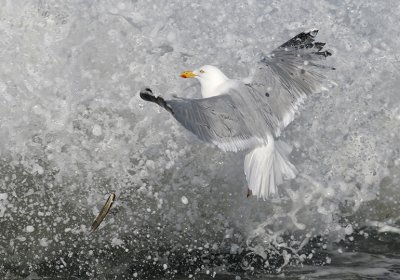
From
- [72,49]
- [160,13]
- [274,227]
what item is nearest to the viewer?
[274,227]

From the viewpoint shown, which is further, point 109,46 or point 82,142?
point 109,46

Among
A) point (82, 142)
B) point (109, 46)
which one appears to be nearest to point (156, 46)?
point (109, 46)

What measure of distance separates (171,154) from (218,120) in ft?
2.87

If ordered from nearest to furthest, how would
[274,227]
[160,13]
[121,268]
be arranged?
[121,268]
[274,227]
[160,13]

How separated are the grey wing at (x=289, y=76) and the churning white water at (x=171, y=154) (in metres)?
0.60

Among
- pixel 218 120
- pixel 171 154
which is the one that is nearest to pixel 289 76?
pixel 218 120

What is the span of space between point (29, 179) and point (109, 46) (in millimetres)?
1221

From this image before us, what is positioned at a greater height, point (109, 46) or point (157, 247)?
point (109, 46)

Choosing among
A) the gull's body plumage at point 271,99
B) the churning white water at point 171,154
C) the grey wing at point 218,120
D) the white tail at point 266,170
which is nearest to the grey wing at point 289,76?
the gull's body plumage at point 271,99

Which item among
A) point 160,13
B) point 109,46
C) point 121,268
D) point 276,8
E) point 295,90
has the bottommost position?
point 121,268

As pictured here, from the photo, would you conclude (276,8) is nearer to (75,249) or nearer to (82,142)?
(82,142)

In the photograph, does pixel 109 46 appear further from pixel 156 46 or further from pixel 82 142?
pixel 82 142

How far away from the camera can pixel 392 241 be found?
3885 mm

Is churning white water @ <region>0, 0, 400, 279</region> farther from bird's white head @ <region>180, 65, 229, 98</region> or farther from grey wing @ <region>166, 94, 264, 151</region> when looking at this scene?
grey wing @ <region>166, 94, 264, 151</region>
